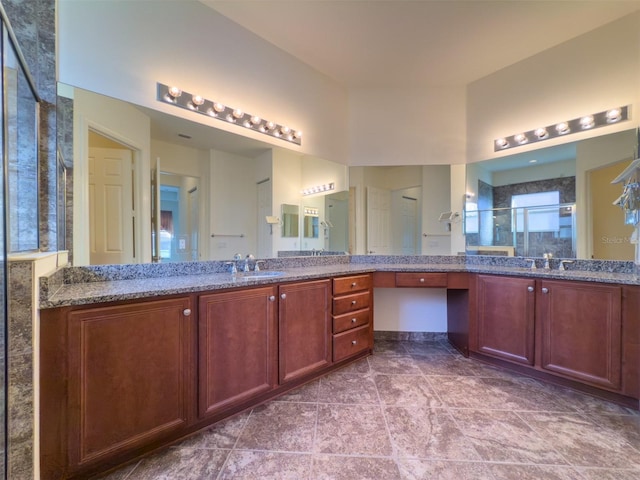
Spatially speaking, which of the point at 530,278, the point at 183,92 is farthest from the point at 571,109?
the point at 183,92

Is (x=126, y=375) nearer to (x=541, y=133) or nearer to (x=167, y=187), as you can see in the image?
(x=167, y=187)

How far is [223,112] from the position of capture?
6.70ft

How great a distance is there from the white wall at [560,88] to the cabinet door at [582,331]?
1.35 metres

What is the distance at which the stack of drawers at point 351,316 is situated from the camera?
2.13m

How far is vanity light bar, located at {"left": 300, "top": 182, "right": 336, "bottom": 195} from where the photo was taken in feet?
8.77

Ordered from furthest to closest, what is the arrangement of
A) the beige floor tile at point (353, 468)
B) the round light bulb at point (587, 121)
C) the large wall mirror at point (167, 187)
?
the round light bulb at point (587, 121) → the large wall mirror at point (167, 187) → the beige floor tile at point (353, 468)

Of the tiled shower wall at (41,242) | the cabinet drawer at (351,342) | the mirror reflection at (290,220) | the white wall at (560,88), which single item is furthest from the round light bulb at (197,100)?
the white wall at (560,88)

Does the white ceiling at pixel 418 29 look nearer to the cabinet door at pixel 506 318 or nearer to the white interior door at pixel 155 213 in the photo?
the white interior door at pixel 155 213

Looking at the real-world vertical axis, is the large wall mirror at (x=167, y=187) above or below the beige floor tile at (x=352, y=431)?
above

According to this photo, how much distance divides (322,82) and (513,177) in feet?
7.04

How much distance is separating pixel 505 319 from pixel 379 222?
1421 millimetres

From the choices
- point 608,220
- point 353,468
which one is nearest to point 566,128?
point 608,220

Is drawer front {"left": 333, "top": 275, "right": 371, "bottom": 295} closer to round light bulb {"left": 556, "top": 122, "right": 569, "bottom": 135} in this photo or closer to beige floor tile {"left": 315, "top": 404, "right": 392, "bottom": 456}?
beige floor tile {"left": 315, "top": 404, "right": 392, "bottom": 456}

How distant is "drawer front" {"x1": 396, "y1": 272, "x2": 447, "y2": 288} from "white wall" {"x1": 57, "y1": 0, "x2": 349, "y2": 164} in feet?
4.85
